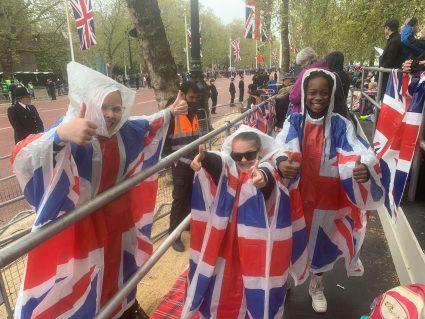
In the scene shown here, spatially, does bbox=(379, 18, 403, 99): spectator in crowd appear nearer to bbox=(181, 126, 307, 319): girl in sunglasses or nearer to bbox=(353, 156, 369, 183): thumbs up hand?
bbox=(353, 156, 369, 183): thumbs up hand

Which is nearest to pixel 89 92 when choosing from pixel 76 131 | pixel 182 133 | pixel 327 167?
pixel 76 131

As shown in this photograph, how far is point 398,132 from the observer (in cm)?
284

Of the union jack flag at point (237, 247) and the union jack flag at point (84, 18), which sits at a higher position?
the union jack flag at point (84, 18)

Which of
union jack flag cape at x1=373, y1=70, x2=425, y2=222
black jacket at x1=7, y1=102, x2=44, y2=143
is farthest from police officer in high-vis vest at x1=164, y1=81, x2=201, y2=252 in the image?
black jacket at x1=7, y1=102, x2=44, y2=143

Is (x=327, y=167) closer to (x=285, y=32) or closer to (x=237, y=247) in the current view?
(x=237, y=247)

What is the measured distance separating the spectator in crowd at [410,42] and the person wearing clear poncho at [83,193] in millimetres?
4147

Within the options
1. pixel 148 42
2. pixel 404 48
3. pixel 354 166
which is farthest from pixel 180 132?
pixel 404 48

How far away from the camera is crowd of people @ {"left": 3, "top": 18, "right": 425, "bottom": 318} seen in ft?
4.74

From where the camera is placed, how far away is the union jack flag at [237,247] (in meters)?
1.85

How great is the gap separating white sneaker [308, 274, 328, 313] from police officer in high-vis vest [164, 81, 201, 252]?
160 centimetres

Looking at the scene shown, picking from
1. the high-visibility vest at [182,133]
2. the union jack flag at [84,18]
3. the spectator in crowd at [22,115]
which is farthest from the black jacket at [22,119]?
the union jack flag at [84,18]

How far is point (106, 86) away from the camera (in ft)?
5.30

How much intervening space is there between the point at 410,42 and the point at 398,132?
2443mm

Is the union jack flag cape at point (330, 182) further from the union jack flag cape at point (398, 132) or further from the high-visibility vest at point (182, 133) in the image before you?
the high-visibility vest at point (182, 133)
